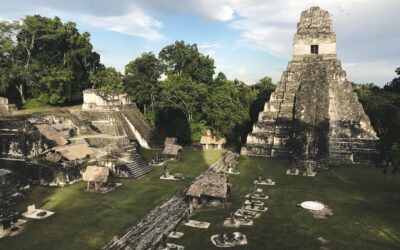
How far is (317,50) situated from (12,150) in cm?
3454

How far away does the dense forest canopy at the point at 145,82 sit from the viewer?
3975cm

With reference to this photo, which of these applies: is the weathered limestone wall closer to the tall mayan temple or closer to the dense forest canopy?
the dense forest canopy

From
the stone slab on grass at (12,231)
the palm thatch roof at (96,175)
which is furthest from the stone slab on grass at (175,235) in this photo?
the palm thatch roof at (96,175)

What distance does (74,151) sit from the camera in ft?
89.2

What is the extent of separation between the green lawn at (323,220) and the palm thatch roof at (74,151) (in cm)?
1215

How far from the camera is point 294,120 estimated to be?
3553 centimetres

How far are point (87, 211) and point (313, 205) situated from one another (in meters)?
13.6

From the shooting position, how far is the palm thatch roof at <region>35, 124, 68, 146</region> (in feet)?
93.8

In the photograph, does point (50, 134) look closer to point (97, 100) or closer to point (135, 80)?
point (97, 100)

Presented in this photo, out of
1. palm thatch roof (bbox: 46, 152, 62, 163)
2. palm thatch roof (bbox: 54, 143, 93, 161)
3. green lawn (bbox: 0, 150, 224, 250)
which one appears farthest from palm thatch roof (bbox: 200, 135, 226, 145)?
palm thatch roof (bbox: 46, 152, 62, 163)

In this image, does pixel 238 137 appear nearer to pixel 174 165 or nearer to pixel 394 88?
pixel 174 165

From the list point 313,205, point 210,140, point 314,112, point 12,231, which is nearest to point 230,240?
point 313,205

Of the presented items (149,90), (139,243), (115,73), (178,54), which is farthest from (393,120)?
(115,73)

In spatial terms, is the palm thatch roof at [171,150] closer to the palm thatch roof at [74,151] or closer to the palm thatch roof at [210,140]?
the palm thatch roof at [74,151]
